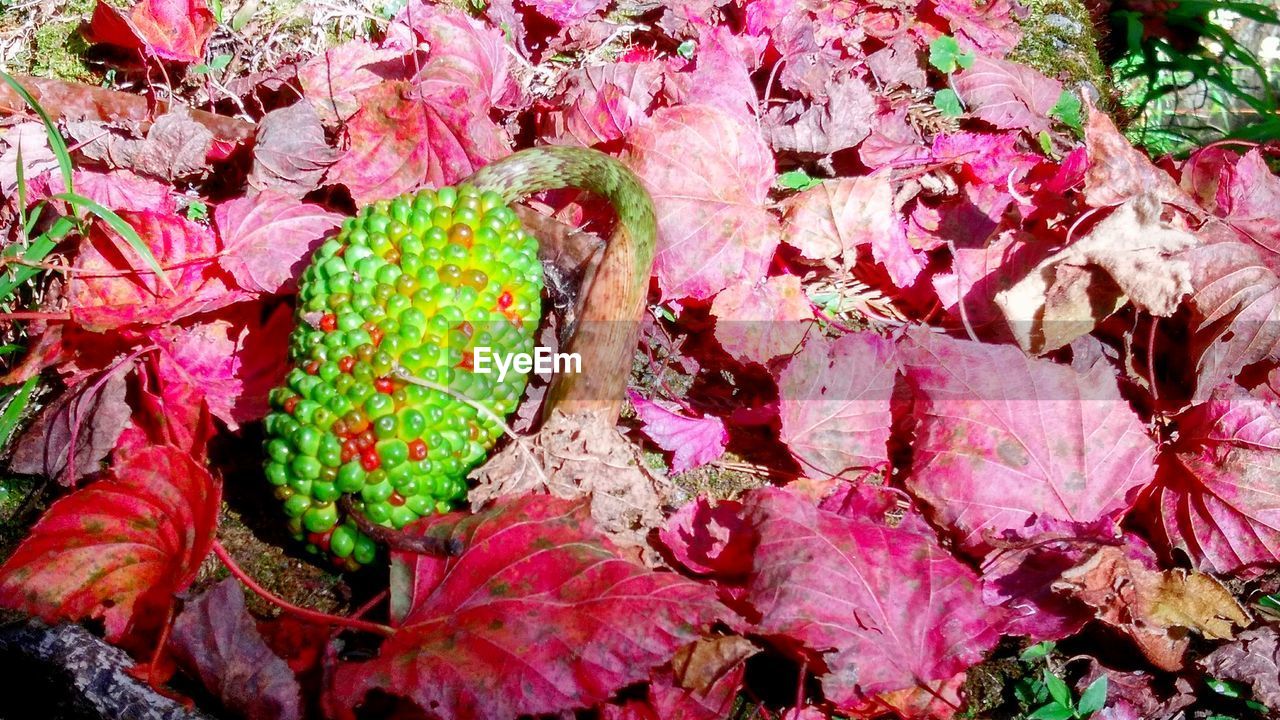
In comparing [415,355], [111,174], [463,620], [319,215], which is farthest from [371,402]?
[111,174]

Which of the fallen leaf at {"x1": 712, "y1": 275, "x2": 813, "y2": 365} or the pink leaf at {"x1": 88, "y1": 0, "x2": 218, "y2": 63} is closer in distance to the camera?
the fallen leaf at {"x1": 712, "y1": 275, "x2": 813, "y2": 365}

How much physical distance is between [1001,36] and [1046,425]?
197 cm

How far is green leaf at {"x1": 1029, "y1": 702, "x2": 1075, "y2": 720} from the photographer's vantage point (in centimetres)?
222

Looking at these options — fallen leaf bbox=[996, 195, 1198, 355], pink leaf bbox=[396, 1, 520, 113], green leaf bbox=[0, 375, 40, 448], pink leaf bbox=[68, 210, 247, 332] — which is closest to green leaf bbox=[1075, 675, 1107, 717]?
fallen leaf bbox=[996, 195, 1198, 355]

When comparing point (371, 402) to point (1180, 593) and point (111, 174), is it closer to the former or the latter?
point (111, 174)

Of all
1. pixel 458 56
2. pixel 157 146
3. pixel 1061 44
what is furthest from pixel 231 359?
pixel 1061 44

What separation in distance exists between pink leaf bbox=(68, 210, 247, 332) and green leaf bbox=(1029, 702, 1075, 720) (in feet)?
8.09

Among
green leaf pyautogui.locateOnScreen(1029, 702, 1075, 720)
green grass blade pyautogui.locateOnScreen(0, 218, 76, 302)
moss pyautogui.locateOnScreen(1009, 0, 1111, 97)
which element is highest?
moss pyautogui.locateOnScreen(1009, 0, 1111, 97)

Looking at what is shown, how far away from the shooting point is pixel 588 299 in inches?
97.2

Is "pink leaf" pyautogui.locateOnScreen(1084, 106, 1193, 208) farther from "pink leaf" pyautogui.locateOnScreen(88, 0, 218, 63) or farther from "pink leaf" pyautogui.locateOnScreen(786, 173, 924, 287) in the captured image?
"pink leaf" pyautogui.locateOnScreen(88, 0, 218, 63)

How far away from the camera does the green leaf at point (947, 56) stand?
11.0 feet

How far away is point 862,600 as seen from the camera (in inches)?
82.7

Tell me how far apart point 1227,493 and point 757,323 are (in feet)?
4.48

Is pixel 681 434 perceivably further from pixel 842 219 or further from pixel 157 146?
pixel 157 146
